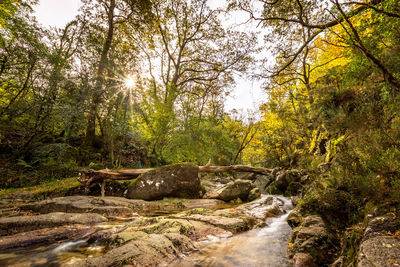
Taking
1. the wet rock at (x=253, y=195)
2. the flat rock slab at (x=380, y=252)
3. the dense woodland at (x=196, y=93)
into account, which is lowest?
the wet rock at (x=253, y=195)

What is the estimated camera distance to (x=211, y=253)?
10.6 ft

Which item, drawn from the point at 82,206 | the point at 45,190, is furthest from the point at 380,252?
the point at 45,190

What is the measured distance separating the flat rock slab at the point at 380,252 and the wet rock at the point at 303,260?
106 cm

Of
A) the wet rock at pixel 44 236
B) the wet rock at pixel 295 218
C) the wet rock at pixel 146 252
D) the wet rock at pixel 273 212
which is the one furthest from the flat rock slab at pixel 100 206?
the wet rock at pixel 295 218

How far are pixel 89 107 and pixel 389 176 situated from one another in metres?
12.5

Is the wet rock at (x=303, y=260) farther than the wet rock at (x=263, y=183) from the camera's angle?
No

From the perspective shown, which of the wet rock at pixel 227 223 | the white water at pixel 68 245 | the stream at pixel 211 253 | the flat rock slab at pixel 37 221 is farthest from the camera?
the wet rock at pixel 227 223

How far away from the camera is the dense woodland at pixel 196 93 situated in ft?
13.0

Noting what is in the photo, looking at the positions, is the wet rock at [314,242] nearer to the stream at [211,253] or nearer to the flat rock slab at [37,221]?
the stream at [211,253]

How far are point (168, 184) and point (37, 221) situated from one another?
522 centimetres

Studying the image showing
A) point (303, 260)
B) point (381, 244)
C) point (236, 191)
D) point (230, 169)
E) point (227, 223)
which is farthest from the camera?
point (230, 169)

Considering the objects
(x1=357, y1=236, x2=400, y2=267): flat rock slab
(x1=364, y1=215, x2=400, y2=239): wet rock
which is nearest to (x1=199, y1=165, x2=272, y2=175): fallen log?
(x1=364, y1=215, x2=400, y2=239): wet rock

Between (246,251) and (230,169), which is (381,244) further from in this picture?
(230,169)

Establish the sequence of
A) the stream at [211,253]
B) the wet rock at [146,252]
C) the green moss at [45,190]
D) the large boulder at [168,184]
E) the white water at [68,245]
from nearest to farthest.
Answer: the wet rock at [146,252]
the stream at [211,253]
the white water at [68,245]
the green moss at [45,190]
the large boulder at [168,184]
